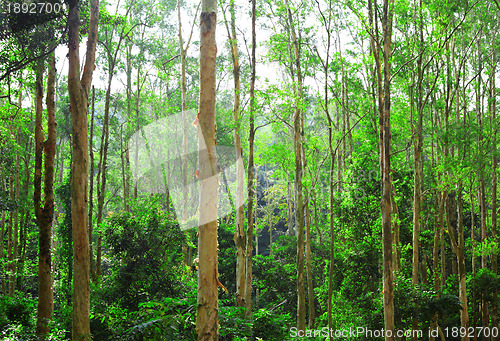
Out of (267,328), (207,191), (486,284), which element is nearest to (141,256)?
(267,328)

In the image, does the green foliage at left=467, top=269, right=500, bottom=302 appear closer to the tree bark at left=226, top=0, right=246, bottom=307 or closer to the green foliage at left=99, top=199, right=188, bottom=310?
the tree bark at left=226, top=0, right=246, bottom=307

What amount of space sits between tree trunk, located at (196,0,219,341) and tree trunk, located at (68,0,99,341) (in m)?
2.28

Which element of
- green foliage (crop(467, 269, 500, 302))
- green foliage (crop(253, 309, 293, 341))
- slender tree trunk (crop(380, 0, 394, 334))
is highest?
slender tree trunk (crop(380, 0, 394, 334))

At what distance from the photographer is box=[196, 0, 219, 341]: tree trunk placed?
12.5ft

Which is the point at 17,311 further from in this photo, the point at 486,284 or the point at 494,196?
the point at 494,196

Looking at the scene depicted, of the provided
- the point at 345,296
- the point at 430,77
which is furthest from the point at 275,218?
the point at 430,77

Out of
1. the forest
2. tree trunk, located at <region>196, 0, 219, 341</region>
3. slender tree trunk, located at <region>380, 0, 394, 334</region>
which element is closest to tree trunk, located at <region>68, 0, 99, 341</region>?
the forest

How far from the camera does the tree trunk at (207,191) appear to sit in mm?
3818

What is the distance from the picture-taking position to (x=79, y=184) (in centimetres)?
543

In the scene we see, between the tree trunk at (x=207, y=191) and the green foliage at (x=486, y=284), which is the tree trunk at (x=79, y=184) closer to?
the tree trunk at (x=207, y=191)

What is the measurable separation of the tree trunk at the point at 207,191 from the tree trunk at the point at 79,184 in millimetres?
2282

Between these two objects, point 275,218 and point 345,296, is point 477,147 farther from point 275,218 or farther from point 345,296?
point 275,218

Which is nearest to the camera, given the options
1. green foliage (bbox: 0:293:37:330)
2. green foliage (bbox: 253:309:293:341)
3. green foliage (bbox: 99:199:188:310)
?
green foliage (bbox: 253:309:293:341)

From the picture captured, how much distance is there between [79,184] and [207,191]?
8.14 feet
